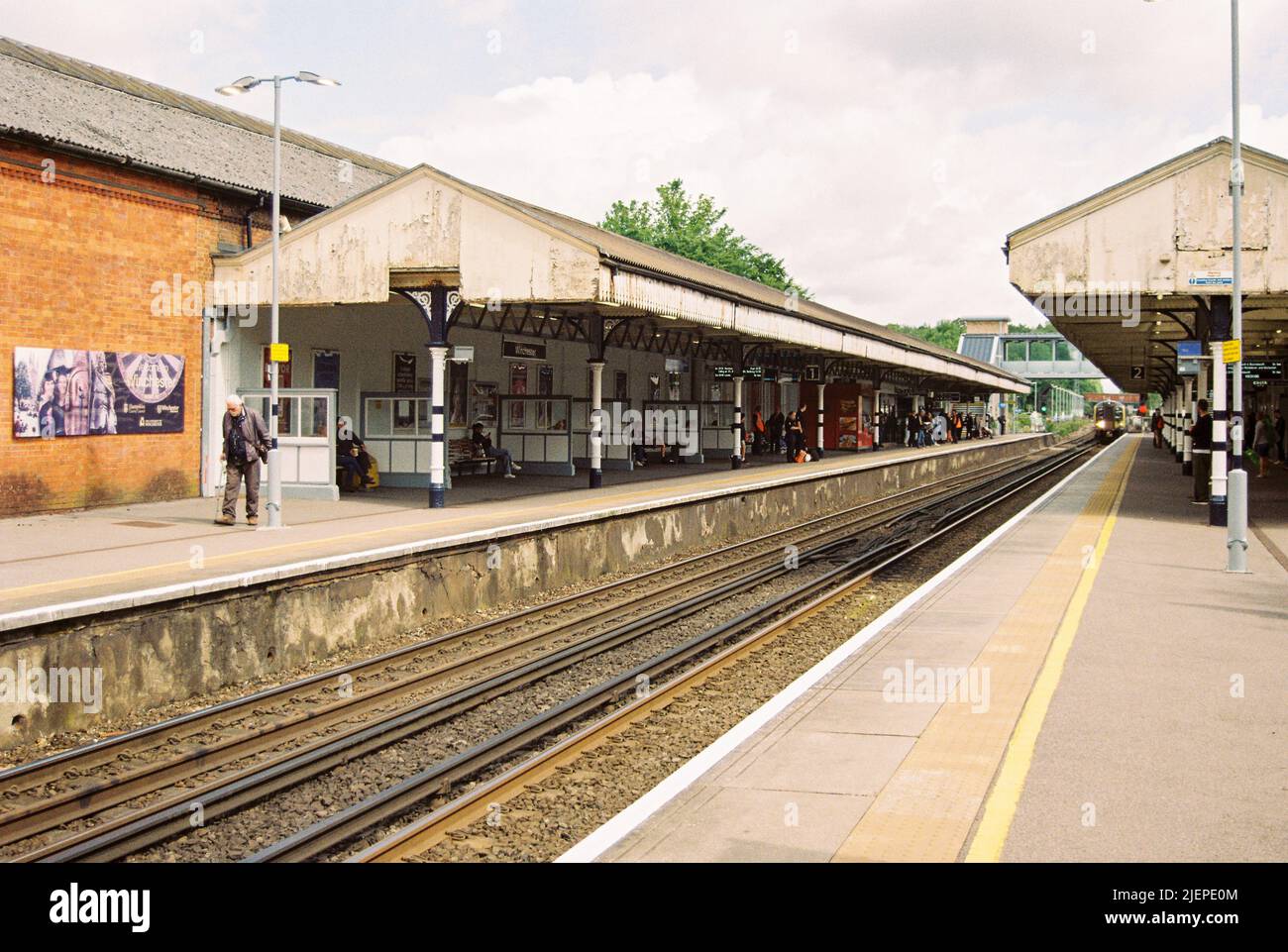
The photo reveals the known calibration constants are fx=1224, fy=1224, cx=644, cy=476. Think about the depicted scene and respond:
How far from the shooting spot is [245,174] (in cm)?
2166

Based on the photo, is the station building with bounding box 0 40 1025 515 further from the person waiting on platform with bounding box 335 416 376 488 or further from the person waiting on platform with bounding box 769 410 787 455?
the person waiting on platform with bounding box 769 410 787 455

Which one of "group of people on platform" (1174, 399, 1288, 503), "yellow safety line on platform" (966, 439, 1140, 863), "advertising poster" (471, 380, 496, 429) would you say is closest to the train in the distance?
"group of people on platform" (1174, 399, 1288, 503)

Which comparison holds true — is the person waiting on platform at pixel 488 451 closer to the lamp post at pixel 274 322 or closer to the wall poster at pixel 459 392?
the wall poster at pixel 459 392

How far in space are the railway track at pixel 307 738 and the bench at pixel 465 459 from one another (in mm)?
12523

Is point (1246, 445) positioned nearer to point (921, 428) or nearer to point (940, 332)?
point (921, 428)

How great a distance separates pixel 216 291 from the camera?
20.3 meters

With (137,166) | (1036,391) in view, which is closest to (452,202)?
(137,166)

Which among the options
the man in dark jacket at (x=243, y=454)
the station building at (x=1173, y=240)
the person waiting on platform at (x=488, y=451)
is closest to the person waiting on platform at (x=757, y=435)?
the person waiting on platform at (x=488, y=451)

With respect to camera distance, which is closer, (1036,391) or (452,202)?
(452,202)

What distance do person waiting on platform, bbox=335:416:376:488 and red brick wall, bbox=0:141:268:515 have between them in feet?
9.62

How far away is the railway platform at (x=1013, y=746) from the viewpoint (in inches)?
193

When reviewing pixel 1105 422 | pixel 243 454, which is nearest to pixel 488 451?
pixel 243 454
